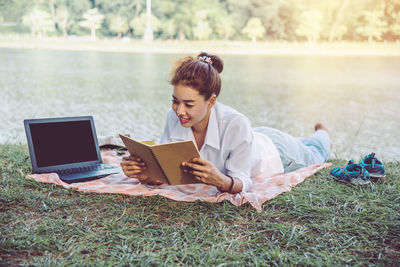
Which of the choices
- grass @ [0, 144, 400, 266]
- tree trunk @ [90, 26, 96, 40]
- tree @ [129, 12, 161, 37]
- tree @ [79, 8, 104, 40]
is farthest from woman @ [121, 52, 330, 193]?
tree trunk @ [90, 26, 96, 40]

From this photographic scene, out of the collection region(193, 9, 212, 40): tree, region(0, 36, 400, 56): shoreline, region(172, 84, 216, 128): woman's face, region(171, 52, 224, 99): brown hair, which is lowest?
region(0, 36, 400, 56): shoreline

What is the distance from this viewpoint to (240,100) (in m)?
10.4

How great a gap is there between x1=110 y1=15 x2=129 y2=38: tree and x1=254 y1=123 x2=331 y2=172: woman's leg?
97.3 ft

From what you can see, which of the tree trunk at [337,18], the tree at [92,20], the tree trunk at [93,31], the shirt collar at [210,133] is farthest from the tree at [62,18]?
the shirt collar at [210,133]

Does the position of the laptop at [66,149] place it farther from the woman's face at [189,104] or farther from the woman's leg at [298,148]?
the woman's leg at [298,148]

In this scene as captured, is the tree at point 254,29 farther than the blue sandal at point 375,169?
Yes

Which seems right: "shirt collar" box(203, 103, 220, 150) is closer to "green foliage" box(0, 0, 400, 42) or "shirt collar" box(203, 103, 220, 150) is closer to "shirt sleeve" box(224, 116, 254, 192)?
"shirt sleeve" box(224, 116, 254, 192)

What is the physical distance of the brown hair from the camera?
184 centimetres

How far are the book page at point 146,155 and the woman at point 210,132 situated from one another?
47 mm

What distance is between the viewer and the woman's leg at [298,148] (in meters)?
2.66

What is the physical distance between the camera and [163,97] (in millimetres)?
10555

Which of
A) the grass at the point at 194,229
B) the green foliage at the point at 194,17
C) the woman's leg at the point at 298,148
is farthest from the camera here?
the green foliage at the point at 194,17

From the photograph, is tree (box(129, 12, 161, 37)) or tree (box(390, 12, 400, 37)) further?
tree (box(129, 12, 161, 37))

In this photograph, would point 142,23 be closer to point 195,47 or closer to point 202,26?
point 202,26
